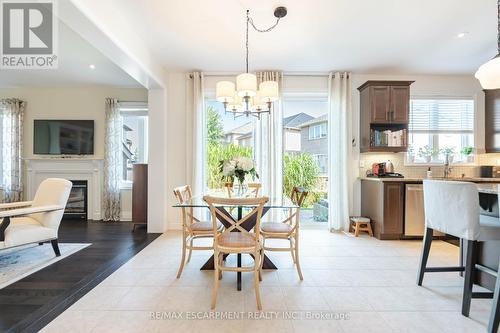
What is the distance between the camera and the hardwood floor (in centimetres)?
199

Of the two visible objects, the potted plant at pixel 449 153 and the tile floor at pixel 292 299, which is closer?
the tile floor at pixel 292 299

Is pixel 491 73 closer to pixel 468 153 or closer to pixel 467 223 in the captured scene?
pixel 467 223

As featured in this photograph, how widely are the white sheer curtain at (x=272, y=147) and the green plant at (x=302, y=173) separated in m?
0.33

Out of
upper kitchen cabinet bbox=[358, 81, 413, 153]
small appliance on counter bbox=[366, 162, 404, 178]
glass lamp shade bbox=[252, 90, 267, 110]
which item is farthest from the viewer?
small appliance on counter bbox=[366, 162, 404, 178]

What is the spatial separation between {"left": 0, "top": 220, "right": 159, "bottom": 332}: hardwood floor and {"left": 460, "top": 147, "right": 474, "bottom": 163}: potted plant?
5543mm

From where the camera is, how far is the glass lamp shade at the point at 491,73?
2.11 m

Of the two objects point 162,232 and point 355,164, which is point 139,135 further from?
point 355,164

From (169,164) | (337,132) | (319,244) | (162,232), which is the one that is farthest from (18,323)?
(337,132)

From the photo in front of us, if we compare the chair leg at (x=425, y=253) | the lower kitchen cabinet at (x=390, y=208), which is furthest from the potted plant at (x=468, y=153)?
the chair leg at (x=425, y=253)

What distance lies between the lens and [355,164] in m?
4.75

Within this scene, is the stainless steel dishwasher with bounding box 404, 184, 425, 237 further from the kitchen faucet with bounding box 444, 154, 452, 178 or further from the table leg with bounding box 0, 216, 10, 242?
the table leg with bounding box 0, 216, 10, 242

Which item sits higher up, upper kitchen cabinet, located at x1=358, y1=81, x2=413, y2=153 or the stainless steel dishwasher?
upper kitchen cabinet, located at x1=358, y1=81, x2=413, y2=153

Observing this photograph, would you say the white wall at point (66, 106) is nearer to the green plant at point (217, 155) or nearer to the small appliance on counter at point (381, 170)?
the green plant at point (217, 155)

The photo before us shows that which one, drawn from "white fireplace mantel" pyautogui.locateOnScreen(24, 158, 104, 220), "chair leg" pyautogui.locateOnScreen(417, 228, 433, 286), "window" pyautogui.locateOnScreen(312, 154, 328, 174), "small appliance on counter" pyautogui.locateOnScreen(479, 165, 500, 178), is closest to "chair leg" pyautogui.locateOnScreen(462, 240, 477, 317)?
"chair leg" pyautogui.locateOnScreen(417, 228, 433, 286)
